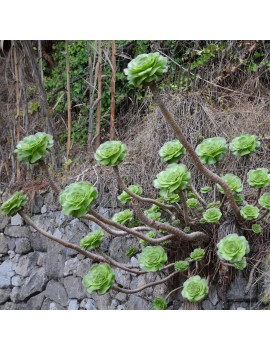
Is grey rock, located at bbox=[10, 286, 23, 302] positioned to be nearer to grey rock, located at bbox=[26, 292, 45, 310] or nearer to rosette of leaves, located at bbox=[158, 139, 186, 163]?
grey rock, located at bbox=[26, 292, 45, 310]

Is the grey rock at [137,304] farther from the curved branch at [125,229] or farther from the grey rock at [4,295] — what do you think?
the grey rock at [4,295]

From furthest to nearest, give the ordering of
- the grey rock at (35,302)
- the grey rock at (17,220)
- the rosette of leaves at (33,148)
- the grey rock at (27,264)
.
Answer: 1. the grey rock at (17,220)
2. the grey rock at (27,264)
3. the grey rock at (35,302)
4. the rosette of leaves at (33,148)

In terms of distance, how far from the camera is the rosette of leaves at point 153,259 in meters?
1.82

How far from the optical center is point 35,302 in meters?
3.24

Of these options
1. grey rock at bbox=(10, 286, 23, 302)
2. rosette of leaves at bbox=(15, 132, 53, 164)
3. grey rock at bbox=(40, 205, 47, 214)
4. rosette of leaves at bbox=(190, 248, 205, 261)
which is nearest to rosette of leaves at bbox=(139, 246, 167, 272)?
rosette of leaves at bbox=(190, 248, 205, 261)

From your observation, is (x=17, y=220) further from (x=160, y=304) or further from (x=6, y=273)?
(x=160, y=304)

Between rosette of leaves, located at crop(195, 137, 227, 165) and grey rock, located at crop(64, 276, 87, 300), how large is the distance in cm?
138

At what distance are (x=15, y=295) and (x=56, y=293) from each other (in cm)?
42

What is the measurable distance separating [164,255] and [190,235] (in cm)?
18

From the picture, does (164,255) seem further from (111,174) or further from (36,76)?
(36,76)

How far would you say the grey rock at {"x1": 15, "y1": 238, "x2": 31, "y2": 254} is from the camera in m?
3.40

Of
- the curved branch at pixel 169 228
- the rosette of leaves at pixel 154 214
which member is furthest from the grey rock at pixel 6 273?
the curved branch at pixel 169 228

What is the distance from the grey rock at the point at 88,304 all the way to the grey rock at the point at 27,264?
0.60 meters
